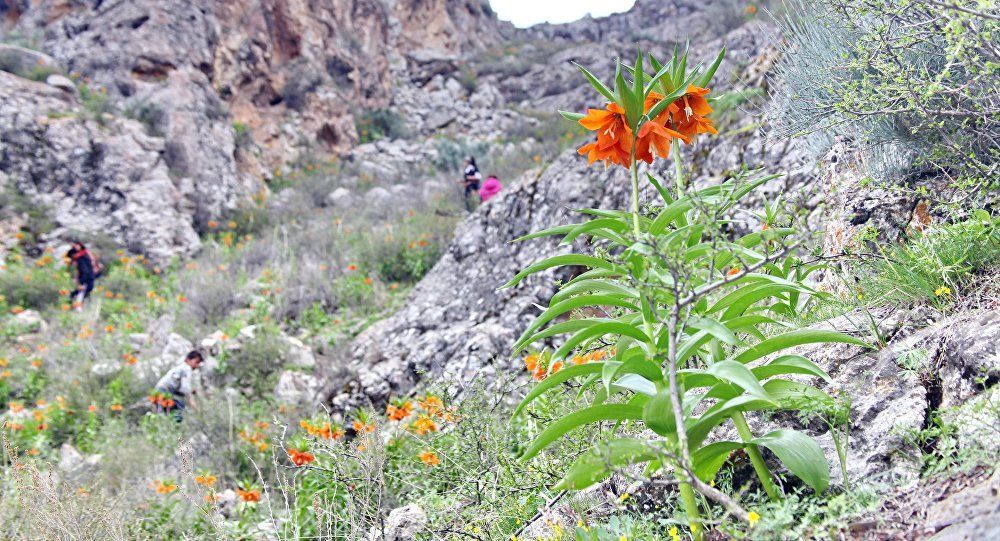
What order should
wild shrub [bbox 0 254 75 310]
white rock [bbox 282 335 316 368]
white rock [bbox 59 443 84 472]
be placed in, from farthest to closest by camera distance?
1. wild shrub [bbox 0 254 75 310]
2. white rock [bbox 282 335 316 368]
3. white rock [bbox 59 443 84 472]

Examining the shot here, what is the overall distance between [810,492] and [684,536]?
339 mm

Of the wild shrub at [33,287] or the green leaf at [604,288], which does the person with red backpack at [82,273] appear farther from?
the green leaf at [604,288]

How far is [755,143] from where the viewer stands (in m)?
5.04

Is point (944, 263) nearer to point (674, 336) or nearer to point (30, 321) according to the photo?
point (674, 336)

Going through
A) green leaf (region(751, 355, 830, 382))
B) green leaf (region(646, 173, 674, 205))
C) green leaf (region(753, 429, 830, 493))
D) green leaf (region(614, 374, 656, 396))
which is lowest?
green leaf (region(753, 429, 830, 493))

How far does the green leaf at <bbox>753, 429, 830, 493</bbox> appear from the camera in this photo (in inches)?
53.6

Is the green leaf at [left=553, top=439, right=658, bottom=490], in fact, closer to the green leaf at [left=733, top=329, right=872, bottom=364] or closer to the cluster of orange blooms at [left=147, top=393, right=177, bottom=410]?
the green leaf at [left=733, top=329, right=872, bottom=364]

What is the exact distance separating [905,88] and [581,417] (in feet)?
4.92

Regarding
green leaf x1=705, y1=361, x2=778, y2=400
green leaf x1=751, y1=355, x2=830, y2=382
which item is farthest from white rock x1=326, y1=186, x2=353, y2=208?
green leaf x1=705, y1=361, x2=778, y2=400

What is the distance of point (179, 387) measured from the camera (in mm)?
6203

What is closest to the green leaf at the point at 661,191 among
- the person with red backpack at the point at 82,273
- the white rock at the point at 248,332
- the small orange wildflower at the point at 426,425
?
the small orange wildflower at the point at 426,425

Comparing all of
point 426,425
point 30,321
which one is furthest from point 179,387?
point 30,321

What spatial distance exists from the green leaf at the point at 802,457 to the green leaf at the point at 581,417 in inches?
11.6

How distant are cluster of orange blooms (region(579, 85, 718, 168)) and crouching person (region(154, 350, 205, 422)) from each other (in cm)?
527
